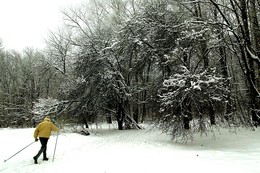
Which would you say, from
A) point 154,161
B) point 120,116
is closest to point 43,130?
point 154,161

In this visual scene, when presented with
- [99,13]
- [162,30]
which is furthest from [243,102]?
[99,13]

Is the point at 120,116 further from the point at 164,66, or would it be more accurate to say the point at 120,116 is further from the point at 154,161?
the point at 154,161

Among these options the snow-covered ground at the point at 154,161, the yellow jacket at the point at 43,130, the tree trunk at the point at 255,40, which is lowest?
the snow-covered ground at the point at 154,161

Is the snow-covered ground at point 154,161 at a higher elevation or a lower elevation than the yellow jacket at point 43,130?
lower

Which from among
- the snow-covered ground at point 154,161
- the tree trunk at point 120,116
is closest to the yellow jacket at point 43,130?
the snow-covered ground at point 154,161

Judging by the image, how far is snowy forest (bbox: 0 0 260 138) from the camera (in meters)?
12.3

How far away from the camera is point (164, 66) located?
14.6 metres

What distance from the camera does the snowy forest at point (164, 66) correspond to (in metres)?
12.3

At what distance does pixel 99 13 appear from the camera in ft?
92.3

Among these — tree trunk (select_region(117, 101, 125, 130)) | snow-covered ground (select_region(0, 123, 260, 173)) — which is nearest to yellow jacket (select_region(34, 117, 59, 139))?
snow-covered ground (select_region(0, 123, 260, 173))

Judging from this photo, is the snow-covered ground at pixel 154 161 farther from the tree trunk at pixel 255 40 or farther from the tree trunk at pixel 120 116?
the tree trunk at pixel 120 116

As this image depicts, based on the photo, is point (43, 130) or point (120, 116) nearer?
point (43, 130)

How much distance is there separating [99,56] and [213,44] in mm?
9831

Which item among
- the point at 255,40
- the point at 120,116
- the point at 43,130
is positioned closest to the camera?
the point at 43,130
